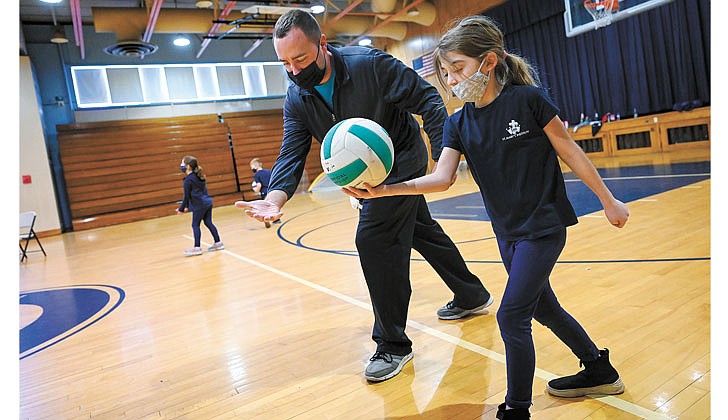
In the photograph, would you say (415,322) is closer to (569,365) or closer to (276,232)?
(569,365)

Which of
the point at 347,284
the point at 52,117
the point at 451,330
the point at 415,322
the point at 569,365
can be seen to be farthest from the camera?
the point at 52,117

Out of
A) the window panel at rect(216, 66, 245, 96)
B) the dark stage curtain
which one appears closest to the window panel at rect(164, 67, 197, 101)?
the window panel at rect(216, 66, 245, 96)

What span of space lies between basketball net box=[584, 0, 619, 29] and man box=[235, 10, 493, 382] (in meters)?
9.23

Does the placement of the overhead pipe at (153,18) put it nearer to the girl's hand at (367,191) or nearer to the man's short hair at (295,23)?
the man's short hair at (295,23)

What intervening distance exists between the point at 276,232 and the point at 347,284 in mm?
4959

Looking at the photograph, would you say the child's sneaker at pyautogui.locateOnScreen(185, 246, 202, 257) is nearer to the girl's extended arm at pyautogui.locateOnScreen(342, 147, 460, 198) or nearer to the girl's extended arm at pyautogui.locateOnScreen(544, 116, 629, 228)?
the girl's extended arm at pyautogui.locateOnScreen(342, 147, 460, 198)

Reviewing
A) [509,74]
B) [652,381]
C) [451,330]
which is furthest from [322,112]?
[652,381]

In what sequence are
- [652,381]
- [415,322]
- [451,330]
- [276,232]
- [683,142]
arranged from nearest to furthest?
[652,381] → [451,330] → [415,322] → [276,232] → [683,142]

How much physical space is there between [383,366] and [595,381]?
3.41 ft

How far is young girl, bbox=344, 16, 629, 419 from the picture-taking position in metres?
1.93

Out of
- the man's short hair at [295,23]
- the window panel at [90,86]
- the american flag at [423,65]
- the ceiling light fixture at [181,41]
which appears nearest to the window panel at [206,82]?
the ceiling light fixture at [181,41]

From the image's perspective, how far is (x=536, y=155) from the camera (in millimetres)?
1983

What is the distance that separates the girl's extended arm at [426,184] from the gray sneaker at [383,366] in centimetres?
110

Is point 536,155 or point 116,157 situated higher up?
point 116,157
